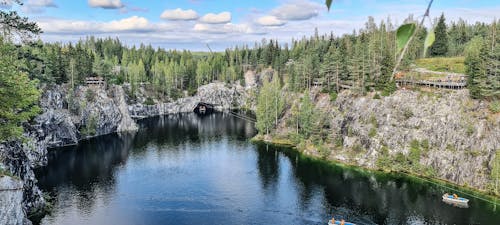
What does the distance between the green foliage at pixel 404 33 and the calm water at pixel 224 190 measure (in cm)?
4620

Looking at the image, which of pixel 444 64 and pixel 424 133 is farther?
pixel 444 64

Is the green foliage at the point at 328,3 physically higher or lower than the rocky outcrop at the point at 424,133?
higher

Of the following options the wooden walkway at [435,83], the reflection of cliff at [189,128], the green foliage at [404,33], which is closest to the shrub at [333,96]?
the wooden walkway at [435,83]

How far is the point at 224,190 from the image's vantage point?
188 feet

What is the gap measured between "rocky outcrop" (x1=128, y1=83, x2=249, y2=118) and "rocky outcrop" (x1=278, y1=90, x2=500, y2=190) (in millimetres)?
70482

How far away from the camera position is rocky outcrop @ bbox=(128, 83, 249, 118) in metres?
138

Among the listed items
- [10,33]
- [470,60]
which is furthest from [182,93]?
[10,33]

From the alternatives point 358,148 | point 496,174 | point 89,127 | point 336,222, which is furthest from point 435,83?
point 89,127

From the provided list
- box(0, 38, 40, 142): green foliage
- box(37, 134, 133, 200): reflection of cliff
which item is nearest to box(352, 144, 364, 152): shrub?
box(37, 134, 133, 200): reflection of cliff

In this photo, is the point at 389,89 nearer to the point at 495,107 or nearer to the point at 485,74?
the point at 485,74

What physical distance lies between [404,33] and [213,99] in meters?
148

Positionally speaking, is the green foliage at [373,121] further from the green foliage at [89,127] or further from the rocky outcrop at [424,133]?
the green foliage at [89,127]

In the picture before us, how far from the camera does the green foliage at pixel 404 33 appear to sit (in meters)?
2.07

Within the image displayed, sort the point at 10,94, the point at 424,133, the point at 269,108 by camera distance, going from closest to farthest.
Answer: the point at 10,94 → the point at 424,133 → the point at 269,108
